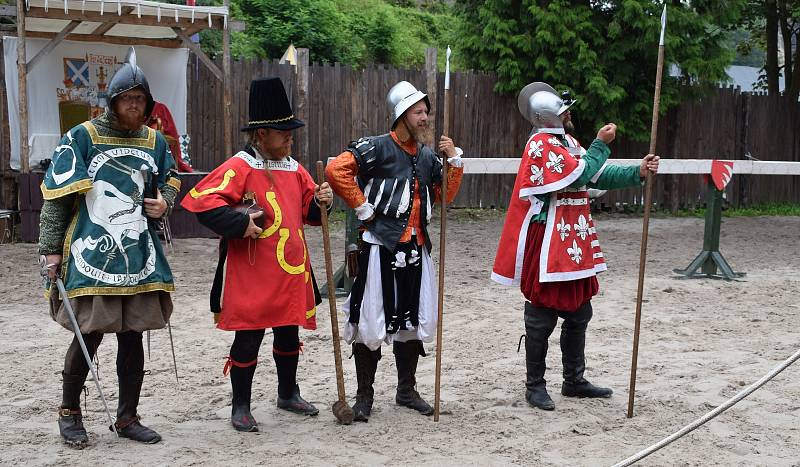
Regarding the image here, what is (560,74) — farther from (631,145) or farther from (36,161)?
(36,161)

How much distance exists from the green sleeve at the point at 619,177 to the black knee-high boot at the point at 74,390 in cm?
279

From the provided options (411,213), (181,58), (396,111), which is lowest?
(411,213)

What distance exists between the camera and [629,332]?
6648mm

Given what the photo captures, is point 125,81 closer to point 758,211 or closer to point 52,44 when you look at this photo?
point 52,44

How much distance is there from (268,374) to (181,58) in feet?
24.8

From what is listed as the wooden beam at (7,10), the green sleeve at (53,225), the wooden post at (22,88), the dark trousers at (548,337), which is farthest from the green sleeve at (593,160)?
the wooden beam at (7,10)

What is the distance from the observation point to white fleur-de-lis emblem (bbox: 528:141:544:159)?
4877 millimetres

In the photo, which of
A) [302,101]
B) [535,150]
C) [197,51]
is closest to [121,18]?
[197,51]

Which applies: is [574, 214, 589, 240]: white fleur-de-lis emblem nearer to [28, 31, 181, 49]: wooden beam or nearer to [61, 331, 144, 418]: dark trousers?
[61, 331, 144, 418]: dark trousers

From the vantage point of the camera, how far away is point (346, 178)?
458cm

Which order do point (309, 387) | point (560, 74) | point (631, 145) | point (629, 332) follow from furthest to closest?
point (631, 145) < point (560, 74) < point (629, 332) < point (309, 387)

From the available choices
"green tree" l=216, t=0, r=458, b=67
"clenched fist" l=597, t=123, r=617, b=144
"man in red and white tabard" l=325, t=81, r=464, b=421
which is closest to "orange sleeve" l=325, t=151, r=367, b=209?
"man in red and white tabard" l=325, t=81, r=464, b=421

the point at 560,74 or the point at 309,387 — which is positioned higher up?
the point at 560,74

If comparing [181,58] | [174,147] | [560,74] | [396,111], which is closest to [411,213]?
[396,111]
